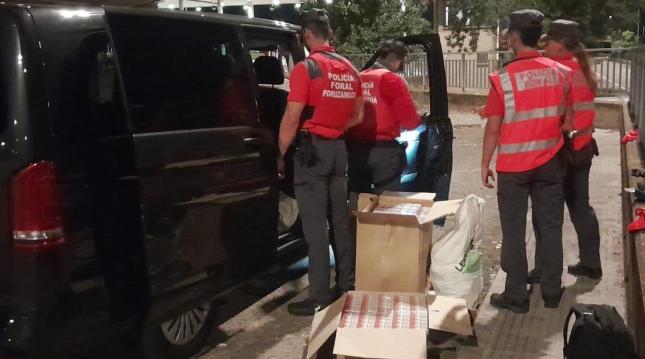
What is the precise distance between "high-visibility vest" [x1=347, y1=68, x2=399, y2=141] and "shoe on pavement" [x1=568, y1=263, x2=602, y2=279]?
1.50m

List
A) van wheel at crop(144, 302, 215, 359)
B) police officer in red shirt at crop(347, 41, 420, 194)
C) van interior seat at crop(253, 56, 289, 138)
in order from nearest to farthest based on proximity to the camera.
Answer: van wheel at crop(144, 302, 215, 359) → police officer in red shirt at crop(347, 41, 420, 194) → van interior seat at crop(253, 56, 289, 138)

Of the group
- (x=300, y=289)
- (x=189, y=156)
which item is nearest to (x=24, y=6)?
(x=189, y=156)

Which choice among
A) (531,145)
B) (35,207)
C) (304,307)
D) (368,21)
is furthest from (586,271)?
(368,21)

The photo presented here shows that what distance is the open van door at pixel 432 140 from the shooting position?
5.38 meters

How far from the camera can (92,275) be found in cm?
291

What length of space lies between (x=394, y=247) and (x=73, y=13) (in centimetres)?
219

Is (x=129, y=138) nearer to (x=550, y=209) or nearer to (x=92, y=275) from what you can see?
(x=92, y=275)

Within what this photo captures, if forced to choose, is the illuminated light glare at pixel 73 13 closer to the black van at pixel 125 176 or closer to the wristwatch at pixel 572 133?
the black van at pixel 125 176

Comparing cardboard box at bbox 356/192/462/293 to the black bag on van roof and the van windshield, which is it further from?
the van windshield

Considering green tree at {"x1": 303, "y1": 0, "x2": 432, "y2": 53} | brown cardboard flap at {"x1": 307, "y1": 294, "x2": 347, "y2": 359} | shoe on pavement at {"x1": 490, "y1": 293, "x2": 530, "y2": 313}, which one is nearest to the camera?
brown cardboard flap at {"x1": 307, "y1": 294, "x2": 347, "y2": 359}

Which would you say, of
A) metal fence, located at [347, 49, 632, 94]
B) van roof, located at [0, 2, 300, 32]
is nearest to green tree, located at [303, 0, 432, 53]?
metal fence, located at [347, 49, 632, 94]

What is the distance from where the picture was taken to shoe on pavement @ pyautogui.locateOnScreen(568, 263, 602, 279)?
4.53 meters

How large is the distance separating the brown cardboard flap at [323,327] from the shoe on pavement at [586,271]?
1910 mm

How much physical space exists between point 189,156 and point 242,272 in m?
0.80
